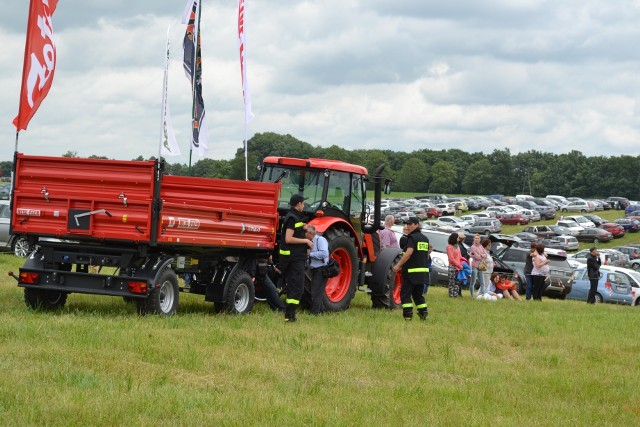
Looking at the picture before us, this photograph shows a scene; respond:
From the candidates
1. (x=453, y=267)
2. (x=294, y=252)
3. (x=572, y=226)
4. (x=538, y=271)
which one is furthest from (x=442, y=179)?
(x=294, y=252)

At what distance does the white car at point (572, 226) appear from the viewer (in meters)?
69.1

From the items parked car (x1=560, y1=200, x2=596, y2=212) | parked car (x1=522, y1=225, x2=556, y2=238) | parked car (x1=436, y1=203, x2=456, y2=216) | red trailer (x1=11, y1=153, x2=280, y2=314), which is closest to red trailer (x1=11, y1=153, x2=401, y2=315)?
red trailer (x1=11, y1=153, x2=280, y2=314)

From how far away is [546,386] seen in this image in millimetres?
10156

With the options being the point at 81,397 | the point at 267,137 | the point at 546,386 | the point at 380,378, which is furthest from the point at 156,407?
the point at 267,137

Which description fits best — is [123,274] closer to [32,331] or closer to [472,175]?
[32,331]

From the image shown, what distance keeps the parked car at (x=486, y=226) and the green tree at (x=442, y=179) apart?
83.0m

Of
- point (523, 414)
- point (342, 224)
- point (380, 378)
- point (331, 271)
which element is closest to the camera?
point (523, 414)

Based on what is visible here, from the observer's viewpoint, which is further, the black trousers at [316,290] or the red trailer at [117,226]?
the black trousers at [316,290]

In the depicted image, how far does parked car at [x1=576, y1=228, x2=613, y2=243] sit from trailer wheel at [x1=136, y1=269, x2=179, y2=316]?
2337 inches

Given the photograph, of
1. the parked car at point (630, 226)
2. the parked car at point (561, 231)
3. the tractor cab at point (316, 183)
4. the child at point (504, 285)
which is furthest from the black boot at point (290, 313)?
the parked car at point (630, 226)

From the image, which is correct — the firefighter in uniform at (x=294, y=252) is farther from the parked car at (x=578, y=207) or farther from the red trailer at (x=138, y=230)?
the parked car at (x=578, y=207)

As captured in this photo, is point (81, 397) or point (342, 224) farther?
point (342, 224)

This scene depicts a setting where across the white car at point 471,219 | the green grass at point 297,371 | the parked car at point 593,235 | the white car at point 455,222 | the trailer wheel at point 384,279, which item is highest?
the white car at point 471,219

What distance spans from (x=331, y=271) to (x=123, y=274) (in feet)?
11.9
